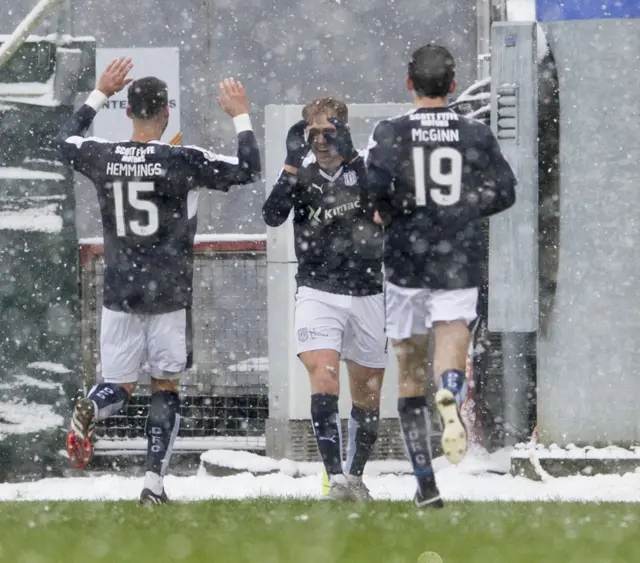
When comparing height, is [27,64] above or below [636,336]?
above

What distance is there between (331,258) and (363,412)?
2.58 feet

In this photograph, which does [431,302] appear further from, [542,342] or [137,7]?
[137,7]

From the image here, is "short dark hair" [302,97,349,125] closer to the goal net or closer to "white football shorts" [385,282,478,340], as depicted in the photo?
"white football shorts" [385,282,478,340]

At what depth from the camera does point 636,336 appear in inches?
343

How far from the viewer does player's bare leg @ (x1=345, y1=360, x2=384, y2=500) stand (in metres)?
7.08

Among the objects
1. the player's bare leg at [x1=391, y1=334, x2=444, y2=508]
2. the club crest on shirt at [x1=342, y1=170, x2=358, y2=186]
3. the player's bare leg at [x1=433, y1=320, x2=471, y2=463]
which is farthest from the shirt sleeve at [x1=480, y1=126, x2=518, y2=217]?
the club crest on shirt at [x1=342, y1=170, x2=358, y2=186]

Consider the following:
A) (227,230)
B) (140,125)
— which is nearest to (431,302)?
(140,125)

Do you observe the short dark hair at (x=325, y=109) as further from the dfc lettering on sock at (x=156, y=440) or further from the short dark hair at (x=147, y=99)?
the dfc lettering on sock at (x=156, y=440)

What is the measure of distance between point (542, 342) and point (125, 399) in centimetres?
296

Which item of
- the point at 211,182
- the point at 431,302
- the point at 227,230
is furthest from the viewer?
the point at 227,230

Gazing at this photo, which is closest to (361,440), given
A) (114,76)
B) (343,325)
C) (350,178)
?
(343,325)

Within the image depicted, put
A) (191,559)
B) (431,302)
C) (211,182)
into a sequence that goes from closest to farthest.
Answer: (191,559), (431,302), (211,182)

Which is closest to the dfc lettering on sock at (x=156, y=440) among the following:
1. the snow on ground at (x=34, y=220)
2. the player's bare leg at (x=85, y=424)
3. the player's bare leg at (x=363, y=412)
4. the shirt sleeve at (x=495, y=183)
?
the player's bare leg at (x=85, y=424)

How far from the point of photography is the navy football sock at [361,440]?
709 centimetres
